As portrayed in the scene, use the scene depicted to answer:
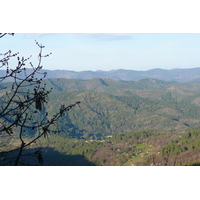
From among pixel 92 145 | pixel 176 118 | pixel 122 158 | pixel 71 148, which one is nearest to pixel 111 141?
pixel 92 145

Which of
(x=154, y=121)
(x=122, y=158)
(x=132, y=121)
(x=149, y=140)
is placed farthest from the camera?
(x=132, y=121)

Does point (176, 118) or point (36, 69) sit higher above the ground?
point (36, 69)

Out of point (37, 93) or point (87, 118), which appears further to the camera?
point (87, 118)

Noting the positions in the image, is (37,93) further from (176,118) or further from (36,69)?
(176,118)

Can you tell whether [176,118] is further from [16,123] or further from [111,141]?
[16,123]

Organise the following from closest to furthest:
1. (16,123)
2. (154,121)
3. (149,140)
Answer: (16,123)
(149,140)
(154,121)
